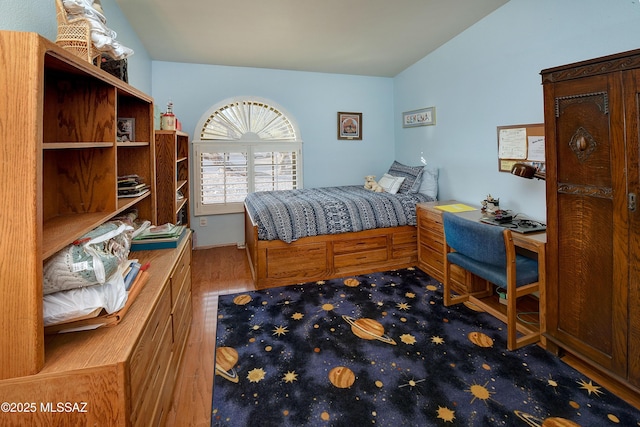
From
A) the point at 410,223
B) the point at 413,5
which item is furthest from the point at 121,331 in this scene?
the point at 413,5

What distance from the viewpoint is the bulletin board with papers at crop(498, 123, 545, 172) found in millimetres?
2516

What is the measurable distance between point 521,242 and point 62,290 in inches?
96.1

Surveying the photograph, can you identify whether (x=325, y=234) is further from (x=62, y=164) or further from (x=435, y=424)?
(x=62, y=164)

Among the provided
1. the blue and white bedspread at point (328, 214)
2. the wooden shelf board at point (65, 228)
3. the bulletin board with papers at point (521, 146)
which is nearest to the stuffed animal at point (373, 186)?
the blue and white bedspread at point (328, 214)

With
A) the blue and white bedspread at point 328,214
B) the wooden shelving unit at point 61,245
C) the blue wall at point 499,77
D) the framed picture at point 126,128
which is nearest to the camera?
the wooden shelving unit at point 61,245

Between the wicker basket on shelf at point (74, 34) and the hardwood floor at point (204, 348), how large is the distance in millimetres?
1676

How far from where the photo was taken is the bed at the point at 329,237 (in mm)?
2908

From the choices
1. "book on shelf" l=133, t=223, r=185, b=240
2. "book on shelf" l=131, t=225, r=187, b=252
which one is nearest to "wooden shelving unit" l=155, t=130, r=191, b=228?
"book on shelf" l=133, t=223, r=185, b=240

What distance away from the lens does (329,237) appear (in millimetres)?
3072

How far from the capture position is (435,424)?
4.66ft

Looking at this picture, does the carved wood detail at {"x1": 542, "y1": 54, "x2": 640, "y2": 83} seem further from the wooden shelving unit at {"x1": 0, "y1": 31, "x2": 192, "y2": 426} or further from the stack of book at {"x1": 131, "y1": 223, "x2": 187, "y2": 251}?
the stack of book at {"x1": 131, "y1": 223, "x2": 187, "y2": 251}

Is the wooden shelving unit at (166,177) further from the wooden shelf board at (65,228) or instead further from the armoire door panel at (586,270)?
the armoire door panel at (586,270)

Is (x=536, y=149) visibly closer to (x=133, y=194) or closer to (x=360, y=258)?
(x=360, y=258)

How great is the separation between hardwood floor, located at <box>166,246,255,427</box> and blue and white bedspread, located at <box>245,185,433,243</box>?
647 mm
